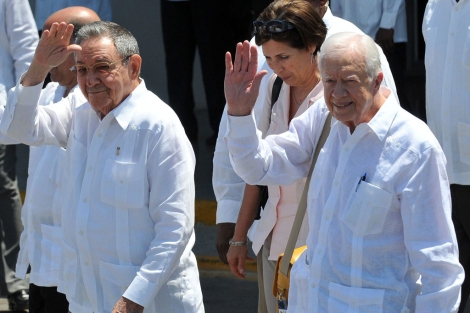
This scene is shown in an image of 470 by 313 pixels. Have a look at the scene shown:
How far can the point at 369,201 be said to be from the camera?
3.04 metres

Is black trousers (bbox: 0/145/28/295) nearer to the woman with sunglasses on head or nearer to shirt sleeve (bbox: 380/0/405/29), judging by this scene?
the woman with sunglasses on head

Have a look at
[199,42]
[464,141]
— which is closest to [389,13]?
[199,42]

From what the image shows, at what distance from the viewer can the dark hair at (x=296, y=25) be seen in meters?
3.91

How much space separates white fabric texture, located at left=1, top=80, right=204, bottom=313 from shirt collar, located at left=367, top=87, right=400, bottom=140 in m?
0.86

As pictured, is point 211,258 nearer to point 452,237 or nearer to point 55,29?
point 55,29

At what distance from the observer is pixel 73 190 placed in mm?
3764

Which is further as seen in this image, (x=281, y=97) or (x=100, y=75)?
(x=281, y=97)

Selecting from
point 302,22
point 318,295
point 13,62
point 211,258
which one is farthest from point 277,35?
point 211,258

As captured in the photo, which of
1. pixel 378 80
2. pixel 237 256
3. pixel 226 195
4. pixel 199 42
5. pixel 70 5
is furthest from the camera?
pixel 199 42

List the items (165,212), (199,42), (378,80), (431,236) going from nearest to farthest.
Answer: (431,236) → (378,80) → (165,212) → (199,42)

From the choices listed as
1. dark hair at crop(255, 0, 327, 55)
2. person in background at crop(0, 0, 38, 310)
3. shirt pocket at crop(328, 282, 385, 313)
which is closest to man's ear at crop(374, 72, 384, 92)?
shirt pocket at crop(328, 282, 385, 313)

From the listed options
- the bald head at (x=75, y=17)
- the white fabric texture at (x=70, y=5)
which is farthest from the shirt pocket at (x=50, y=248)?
the white fabric texture at (x=70, y=5)

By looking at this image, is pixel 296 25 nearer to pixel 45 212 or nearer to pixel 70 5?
pixel 45 212

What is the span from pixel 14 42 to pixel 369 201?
3.63 meters
